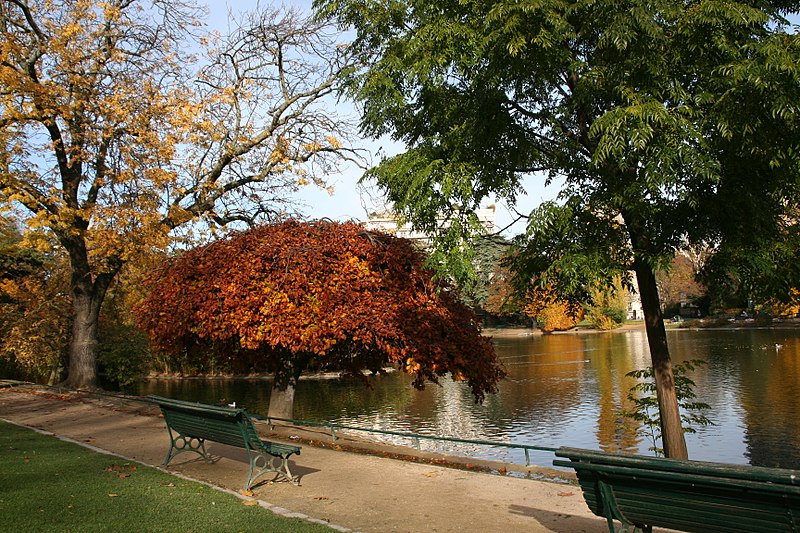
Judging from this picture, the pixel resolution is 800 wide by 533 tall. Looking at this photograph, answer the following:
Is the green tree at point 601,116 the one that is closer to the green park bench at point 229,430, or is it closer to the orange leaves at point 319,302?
the orange leaves at point 319,302

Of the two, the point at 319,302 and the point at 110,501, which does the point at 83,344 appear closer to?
the point at 319,302

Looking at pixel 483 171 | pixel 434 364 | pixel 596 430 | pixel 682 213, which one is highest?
pixel 483 171

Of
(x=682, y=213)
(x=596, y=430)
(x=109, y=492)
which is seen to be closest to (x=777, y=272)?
(x=682, y=213)

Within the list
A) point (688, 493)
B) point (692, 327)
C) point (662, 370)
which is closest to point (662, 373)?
point (662, 370)

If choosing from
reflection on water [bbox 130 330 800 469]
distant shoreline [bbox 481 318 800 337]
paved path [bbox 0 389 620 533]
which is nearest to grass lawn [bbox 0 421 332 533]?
paved path [bbox 0 389 620 533]

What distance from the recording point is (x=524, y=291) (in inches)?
351

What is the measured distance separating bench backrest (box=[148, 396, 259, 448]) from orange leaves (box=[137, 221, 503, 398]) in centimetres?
239

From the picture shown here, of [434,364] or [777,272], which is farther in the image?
[434,364]

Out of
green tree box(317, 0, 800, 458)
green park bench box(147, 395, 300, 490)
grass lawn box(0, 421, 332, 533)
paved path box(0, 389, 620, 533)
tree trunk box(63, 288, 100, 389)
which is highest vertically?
green tree box(317, 0, 800, 458)

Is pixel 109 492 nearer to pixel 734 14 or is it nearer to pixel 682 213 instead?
pixel 682 213

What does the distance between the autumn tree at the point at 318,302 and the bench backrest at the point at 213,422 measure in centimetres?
239

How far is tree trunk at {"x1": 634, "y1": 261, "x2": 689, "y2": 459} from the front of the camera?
8625mm

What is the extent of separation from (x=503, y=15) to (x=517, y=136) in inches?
72.3

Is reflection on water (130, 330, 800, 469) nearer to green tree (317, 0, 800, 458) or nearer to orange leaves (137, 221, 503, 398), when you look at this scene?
orange leaves (137, 221, 503, 398)
